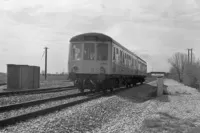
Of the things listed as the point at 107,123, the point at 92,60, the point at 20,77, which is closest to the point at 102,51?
the point at 92,60

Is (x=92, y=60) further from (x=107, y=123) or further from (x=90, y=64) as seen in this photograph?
(x=107, y=123)

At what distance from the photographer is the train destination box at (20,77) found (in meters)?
18.9

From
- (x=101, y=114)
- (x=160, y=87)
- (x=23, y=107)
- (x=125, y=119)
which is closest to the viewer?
(x=125, y=119)

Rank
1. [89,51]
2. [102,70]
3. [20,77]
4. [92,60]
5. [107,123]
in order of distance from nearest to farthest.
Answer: [107,123] → [102,70] → [92,60] → [89,51] → [20,77]

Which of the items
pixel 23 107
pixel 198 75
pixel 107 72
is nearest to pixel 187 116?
pixel 23 107

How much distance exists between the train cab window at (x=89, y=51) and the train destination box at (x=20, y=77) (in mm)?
7141

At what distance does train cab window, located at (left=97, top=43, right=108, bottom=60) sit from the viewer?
14078mm

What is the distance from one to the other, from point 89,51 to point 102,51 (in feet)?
2.49

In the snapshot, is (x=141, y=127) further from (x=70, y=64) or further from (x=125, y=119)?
(x=70, y=64)

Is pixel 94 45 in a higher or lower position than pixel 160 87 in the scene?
Answer: higher

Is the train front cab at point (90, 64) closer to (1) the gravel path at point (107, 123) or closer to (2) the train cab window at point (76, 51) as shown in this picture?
(2) the train cab window at point (76, 51)

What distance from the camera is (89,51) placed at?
47.0 ft

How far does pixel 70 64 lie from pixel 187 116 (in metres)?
8.11

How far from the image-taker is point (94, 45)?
14.2 m
